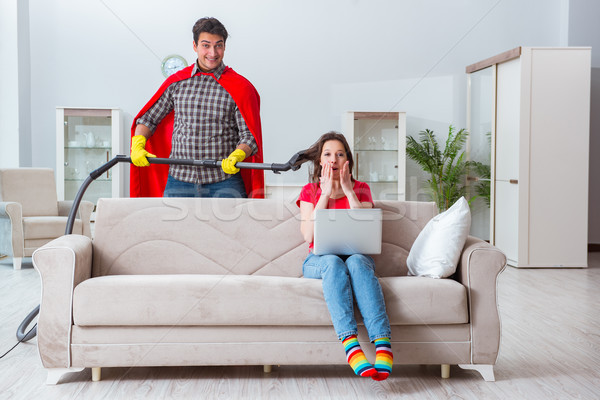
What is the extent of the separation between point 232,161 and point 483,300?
4.26 feet

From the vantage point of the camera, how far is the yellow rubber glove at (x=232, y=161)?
271cm

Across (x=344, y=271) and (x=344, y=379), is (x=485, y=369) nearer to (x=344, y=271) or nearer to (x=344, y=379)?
(x=344, y=379)

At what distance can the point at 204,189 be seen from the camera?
293 cm

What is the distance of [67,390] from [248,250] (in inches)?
37.2

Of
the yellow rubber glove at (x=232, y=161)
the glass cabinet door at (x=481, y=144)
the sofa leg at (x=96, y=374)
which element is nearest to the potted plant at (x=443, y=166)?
the glass cabinet door at (x=481, y=144)

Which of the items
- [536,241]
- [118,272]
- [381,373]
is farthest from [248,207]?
[536,241]

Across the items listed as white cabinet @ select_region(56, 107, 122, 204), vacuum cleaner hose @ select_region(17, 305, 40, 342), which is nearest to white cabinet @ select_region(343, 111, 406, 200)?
white cabinet @ select_region(56, 107, 122, 204)

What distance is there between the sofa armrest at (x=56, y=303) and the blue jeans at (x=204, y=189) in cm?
84

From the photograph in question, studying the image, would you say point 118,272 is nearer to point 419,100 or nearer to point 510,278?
point 510,278

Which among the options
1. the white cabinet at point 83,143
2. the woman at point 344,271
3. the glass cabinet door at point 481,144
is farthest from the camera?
the white cabinet at point 83,143

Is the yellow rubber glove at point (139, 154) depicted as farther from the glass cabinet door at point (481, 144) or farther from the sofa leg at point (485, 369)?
the glass cabinet door at point (481, 144)

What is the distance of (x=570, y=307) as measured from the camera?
11.4ft

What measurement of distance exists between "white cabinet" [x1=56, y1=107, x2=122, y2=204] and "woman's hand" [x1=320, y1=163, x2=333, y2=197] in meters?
3.87

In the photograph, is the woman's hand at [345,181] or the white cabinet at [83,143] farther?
the white cabinet at [83,143]
